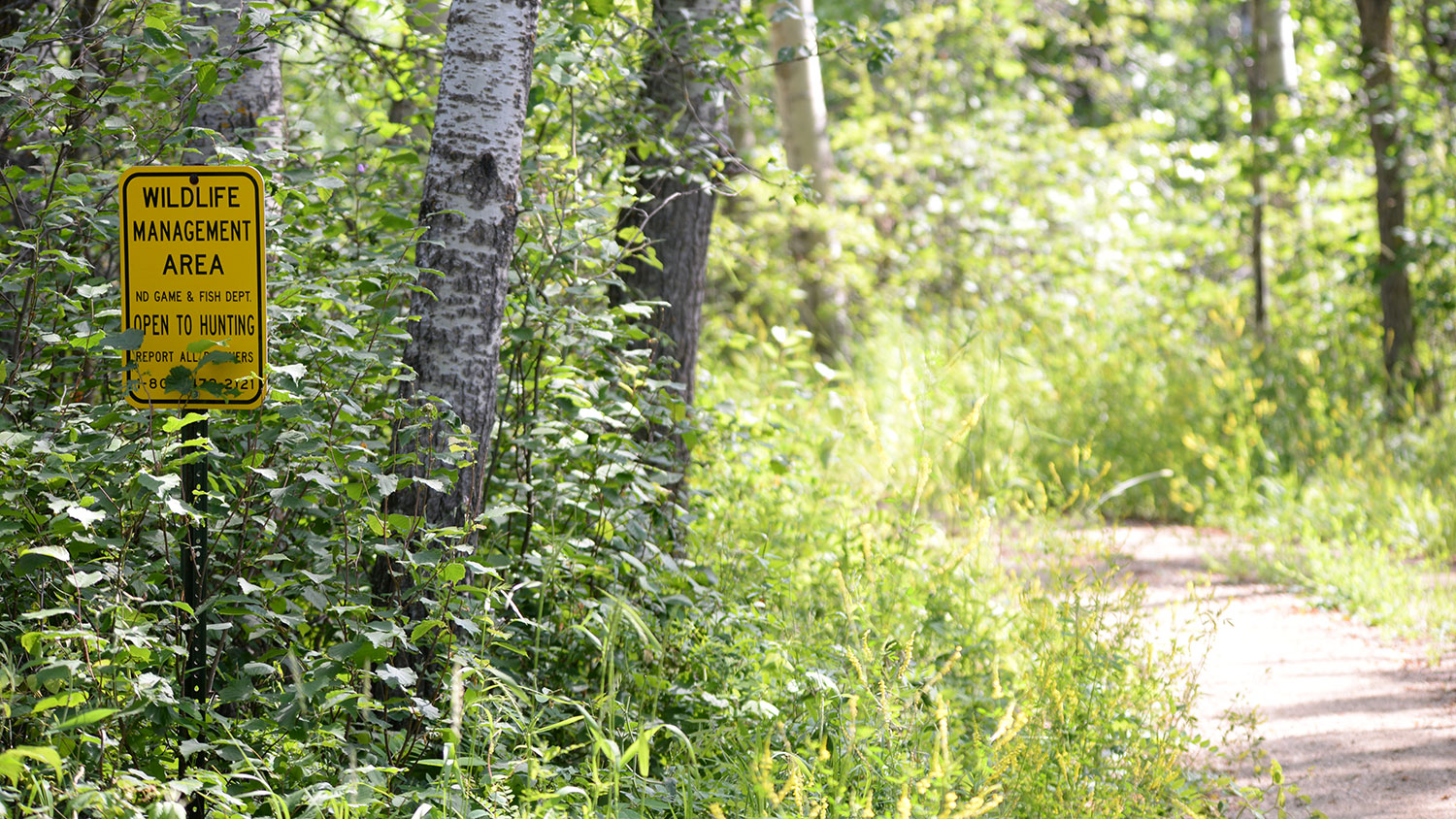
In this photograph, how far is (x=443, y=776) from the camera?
2289mm

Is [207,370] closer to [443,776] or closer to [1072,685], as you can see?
Result: [443,776]

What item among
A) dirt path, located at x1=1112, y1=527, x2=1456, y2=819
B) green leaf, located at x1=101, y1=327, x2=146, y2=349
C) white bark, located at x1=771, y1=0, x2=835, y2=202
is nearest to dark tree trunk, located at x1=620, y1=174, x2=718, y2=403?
dirt path, located at x1=1112, y1=527, x2=1456, y2=819

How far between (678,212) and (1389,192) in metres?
6.13

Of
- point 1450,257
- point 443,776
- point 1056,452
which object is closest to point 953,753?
point 443,776

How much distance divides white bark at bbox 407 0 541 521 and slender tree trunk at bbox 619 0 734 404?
1440mm

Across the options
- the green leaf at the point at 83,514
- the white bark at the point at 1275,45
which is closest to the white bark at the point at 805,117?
the white bark at the point at 1275,45

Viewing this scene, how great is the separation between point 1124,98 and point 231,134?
16854 mm

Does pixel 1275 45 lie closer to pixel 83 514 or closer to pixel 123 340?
pixel 123 340

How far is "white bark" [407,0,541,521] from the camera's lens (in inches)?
117

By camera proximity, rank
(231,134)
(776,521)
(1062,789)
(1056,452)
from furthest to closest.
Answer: (1056,452)
(776,521)
(231,134)
(1062,789)

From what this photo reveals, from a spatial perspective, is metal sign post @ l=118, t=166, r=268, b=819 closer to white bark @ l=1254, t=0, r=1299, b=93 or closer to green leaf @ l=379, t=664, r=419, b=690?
green leaf @ l=379, t=664, r=419, b=690

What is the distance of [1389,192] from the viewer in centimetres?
800

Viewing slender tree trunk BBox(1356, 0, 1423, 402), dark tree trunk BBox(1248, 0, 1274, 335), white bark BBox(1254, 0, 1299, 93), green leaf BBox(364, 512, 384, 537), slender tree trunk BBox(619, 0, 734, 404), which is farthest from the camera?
white bark BBox(1254, 0, 1299, 93)

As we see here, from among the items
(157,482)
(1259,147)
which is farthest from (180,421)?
(1259,147)
